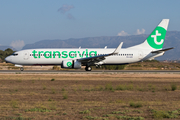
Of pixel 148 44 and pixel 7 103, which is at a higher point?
pixel 148 44

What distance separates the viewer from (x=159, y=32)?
42375mm

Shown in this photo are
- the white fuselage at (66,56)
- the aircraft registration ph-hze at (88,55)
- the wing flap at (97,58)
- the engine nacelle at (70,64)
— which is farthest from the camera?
the white fuselage at (66,56)

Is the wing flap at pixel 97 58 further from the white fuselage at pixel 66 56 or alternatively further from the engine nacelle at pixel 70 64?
the white fuselage at pixel 66 56

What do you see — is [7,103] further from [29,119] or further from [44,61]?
[44,61]

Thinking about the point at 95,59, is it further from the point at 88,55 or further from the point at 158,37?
the point at 158,37

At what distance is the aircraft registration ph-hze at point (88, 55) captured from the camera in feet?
130

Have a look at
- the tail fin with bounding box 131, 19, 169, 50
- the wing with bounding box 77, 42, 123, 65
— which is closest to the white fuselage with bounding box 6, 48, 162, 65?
the wing with bounding box 77, 42, 123, 65

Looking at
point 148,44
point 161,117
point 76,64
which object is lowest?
point 161,117

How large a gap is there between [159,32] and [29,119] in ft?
118

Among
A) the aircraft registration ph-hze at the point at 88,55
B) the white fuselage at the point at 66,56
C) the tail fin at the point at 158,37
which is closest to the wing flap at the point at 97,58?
the aircraft registration ph-hze at the point at 88,55

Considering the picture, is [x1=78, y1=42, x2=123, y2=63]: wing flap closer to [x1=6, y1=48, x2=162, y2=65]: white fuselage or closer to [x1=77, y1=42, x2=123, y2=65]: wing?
[x1=77, y1=42, x2=123, y2=65]: wing

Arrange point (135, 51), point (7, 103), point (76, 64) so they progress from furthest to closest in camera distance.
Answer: point (135, 51)
point (76, 64)
point (7, 103)

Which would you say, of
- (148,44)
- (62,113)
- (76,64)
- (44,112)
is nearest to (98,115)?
(62,113)

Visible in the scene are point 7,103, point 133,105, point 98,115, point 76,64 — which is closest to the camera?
point 98,115
